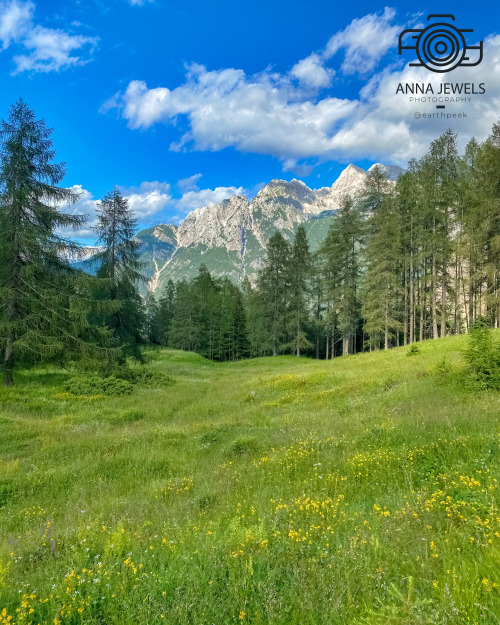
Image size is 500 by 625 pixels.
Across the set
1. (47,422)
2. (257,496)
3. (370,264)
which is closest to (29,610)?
(257,496)

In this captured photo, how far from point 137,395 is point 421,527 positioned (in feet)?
58.9

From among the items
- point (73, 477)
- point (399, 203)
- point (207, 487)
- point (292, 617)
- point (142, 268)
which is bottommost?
point (73, 477)

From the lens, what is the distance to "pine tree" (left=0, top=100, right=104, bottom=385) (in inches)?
690

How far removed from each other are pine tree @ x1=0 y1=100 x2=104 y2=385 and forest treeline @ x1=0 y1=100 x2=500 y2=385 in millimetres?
60

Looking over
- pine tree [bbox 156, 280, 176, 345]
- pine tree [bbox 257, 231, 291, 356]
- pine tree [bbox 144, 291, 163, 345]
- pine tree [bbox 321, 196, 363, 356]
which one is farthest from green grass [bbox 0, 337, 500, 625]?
pine tree [bbox 144, 291, 163, 345]

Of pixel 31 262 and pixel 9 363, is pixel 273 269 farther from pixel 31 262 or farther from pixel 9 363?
pixel 9 363

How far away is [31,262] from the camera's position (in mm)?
18531

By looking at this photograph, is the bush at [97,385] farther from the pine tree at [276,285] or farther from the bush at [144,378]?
the pine tree at [276,285]

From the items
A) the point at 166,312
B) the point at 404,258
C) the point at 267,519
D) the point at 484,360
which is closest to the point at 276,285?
the point at 404,258

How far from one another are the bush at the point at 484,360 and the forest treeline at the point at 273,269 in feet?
34.6

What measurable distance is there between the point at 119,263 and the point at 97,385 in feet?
35.3

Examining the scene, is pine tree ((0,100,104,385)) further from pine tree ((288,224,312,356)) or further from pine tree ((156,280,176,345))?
pine tree ((156,280,176,345))

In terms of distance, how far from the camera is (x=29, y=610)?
3074mm

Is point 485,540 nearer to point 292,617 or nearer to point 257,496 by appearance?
point 292,617
